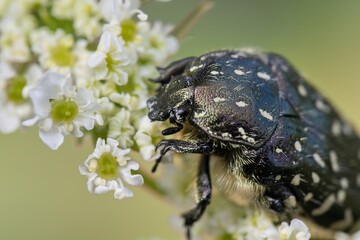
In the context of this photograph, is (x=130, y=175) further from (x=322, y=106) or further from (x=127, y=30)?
(x=322, y=106)

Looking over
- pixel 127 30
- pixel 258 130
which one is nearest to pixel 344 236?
pixel 258 130

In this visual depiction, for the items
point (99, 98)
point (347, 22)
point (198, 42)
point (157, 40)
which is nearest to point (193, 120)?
point (99, 98)

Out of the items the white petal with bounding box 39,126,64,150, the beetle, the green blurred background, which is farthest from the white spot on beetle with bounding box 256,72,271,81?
the green blurred background

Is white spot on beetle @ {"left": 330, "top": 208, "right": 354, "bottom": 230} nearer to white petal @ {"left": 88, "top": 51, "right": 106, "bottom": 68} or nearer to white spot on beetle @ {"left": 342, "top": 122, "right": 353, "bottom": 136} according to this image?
white spot on beetle @ {"left": 342, "top": 122, "right": 353, "bottom": 136}

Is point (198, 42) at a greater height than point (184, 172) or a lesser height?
lesser

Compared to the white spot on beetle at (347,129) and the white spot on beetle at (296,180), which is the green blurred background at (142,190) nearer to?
the white spot on beetle at (347,129)

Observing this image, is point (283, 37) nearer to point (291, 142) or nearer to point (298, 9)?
point (298, 9)

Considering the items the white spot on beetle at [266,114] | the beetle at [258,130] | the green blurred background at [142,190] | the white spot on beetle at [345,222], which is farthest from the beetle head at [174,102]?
the green blurred background at [142,190]
